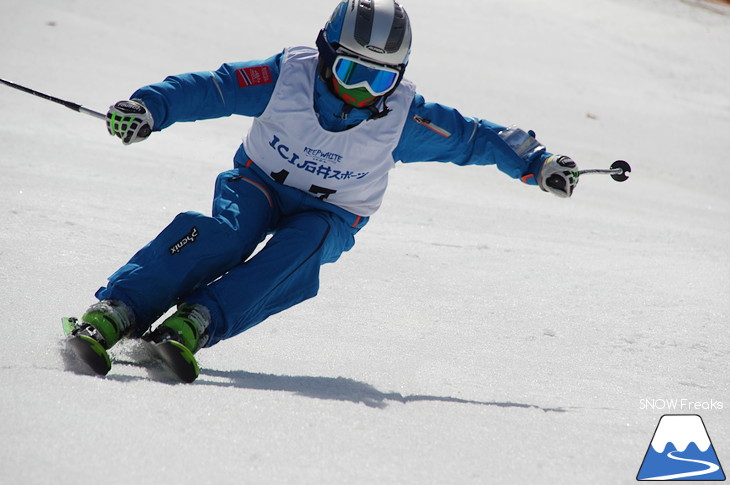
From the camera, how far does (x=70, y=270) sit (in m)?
3.82

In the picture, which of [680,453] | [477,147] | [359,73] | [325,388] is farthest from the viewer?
[477,147]

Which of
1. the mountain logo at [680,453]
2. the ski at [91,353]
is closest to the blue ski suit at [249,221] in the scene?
the ski at [91,353]

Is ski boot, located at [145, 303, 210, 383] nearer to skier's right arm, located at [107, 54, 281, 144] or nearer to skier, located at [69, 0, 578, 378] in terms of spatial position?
skier, located at [69, 0, 578, 378]

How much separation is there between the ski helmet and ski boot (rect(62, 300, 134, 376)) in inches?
47.2

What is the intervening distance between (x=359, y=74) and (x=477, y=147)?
26.2 inches

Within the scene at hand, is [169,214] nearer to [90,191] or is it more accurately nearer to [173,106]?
[90,191]

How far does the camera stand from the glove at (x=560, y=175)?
11.0 ft

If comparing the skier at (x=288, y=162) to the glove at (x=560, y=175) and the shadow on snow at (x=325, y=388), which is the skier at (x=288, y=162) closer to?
the glove at (x=560, y=175)

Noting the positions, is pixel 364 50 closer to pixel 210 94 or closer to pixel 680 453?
pixel 210 94

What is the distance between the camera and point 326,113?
3.22 m

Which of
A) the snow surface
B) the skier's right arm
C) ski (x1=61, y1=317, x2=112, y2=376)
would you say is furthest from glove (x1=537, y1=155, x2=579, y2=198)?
ski (x1=61, y1=317, x2=112, y2=376)

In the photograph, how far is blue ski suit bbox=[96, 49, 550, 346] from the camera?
110 inches

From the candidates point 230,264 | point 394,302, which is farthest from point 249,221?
point 394,302

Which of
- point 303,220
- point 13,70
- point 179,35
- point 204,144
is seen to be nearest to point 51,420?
point 303,220
